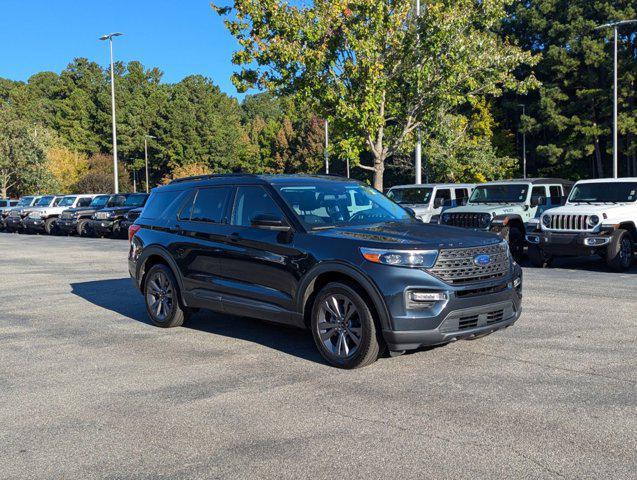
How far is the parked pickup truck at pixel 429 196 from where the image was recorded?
58.1 ft

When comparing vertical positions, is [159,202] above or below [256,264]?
above

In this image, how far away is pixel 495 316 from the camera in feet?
19.9

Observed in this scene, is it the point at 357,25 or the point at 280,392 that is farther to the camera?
the point at 357,25

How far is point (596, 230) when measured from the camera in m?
13.1

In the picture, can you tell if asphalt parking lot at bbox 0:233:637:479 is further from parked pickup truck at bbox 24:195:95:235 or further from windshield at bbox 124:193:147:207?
parked pickup truck at bbox 24:195:95:235

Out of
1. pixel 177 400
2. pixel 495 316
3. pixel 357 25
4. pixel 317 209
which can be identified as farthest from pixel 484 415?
pixel 357 25

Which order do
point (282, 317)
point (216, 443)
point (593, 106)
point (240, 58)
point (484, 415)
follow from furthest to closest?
point (593, 106) → point (240, 58) → point (282, 317) → point (484, 415) → point (216, 443)

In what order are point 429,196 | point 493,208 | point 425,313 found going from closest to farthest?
point 425,313 → point 493,208 → point 429,196

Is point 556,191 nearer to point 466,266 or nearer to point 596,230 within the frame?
point 596,230

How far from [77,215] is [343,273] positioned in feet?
87.6

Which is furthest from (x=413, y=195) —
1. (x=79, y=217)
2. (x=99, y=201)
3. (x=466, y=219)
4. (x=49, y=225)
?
(x=49, y=225)

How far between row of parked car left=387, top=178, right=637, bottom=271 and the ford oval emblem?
7.87m

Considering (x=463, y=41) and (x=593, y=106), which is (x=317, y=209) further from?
(x=593, y=106)

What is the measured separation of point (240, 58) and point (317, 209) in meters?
17.2
